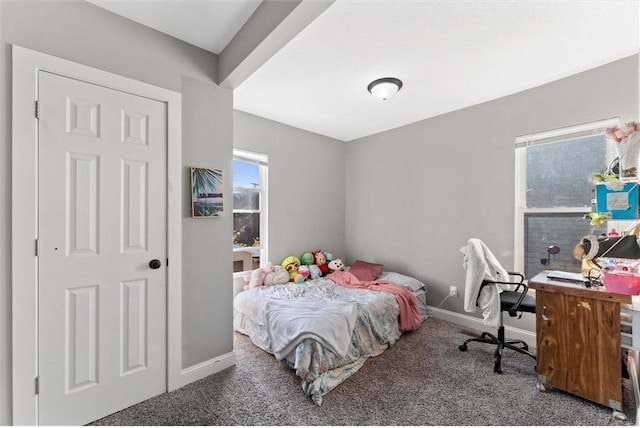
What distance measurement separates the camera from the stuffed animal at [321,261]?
3784mm

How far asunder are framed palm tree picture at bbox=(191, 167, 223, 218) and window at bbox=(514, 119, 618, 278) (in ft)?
9.49

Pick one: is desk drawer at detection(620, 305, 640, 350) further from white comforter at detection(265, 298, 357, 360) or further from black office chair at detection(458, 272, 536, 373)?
white comforter at detection(265, 298, 357, 360)

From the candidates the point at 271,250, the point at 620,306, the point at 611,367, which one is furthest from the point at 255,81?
the point at 611,367

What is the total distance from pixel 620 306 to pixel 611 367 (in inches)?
15.0

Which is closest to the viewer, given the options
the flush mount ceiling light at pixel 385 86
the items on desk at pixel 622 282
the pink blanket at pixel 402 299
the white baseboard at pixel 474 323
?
the items on desk at pixel 622 282

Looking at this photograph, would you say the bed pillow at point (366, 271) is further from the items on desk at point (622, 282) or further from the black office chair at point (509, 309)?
the items on desk at point (622, 282)

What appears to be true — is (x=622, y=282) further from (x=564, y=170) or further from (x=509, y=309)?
(x=564, y=170)

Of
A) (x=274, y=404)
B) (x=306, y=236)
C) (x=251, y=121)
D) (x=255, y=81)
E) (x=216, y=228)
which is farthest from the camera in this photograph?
(x=306, y=236)

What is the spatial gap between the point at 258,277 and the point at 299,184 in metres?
1.45

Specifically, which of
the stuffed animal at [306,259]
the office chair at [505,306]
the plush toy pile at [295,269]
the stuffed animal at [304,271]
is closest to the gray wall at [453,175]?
the office chair at [505,306]

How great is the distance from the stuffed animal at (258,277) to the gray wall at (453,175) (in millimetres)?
1638

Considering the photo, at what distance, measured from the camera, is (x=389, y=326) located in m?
2.65

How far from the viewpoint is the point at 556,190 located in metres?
2.54

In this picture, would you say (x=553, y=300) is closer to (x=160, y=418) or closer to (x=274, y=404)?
(x=274, y=404)
